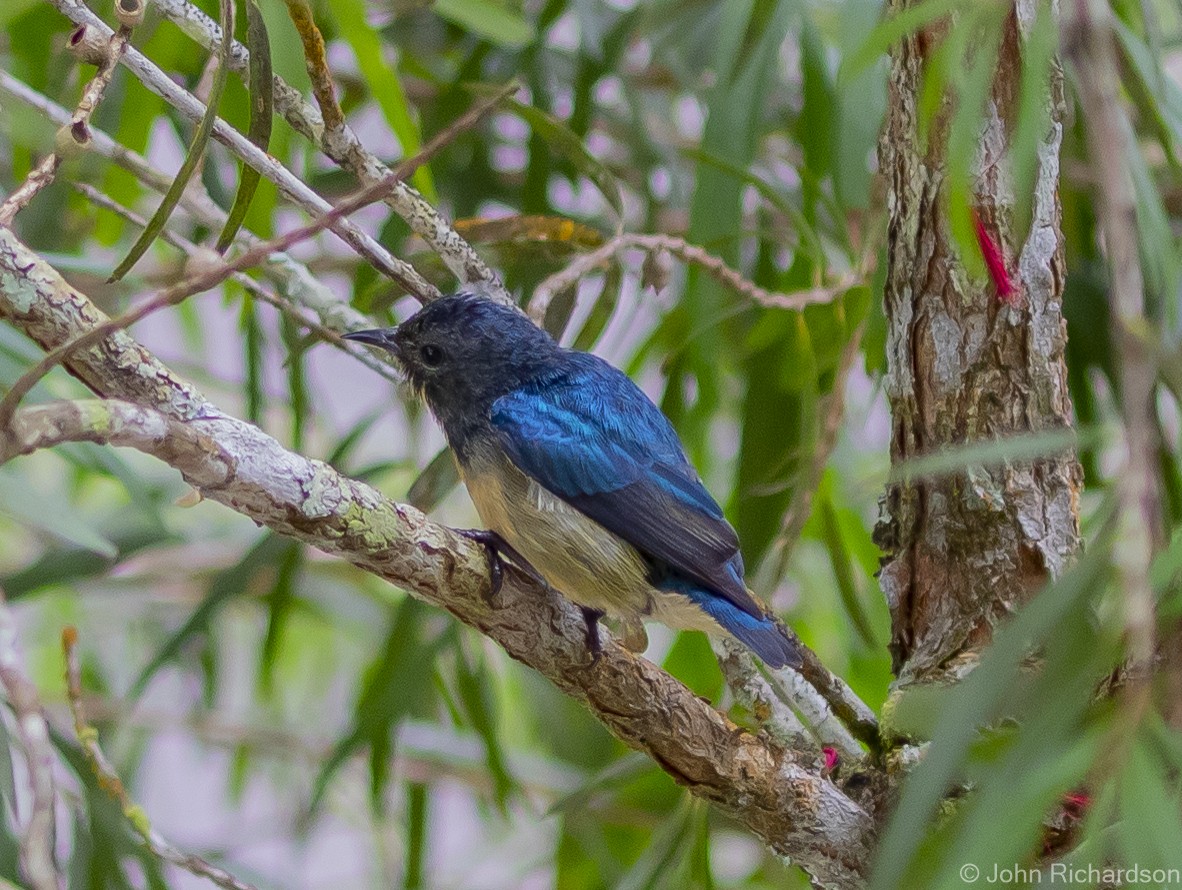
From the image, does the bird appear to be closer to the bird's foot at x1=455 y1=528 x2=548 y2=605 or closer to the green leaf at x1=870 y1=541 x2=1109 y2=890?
the bird's foot at x1=455 y1=528 x2=548 y2=605

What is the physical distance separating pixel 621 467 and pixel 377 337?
1.41ft

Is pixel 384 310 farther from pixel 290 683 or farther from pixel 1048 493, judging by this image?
pixel 290 683

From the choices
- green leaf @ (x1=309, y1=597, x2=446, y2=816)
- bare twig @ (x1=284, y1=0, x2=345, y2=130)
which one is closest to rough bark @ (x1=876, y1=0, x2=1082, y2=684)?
bare twig @ (x1=284, y1=0, x2=345, y2=130)

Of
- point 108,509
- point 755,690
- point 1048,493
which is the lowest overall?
point 108,509

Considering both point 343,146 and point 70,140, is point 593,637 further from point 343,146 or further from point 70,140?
point 70,140

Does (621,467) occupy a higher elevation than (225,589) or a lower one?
higher

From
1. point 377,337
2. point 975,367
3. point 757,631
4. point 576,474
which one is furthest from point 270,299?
point 975,367

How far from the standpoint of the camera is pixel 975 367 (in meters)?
1.67

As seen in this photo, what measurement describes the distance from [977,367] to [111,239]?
1.74 meters

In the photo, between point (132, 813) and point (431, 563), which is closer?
point (431, 563)

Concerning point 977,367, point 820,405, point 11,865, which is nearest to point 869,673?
point 820,405

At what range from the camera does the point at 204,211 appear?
201 cm

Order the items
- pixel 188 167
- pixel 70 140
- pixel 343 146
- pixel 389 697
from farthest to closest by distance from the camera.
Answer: pixel 389 697 < pixel 343 146 < pixel 188 167 < pixel 70 140

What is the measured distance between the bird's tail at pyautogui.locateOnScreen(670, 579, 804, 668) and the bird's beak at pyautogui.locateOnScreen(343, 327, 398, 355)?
2.08 ft
